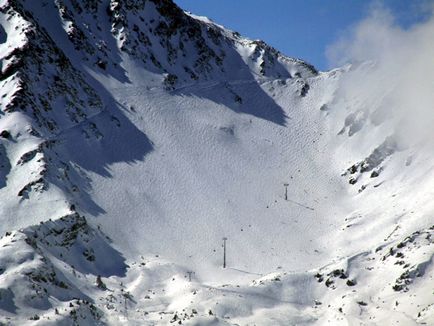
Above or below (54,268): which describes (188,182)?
above

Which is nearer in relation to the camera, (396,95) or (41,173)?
(41,173)

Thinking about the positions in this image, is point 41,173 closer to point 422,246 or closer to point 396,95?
point 422,246

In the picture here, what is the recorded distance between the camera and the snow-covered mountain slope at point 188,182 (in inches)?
2089

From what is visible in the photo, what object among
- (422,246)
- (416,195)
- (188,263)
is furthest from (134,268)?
(416,195)

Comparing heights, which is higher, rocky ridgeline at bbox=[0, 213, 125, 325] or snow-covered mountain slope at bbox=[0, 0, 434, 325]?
snow-covered mountain slope at bbox=[0, 0, 434, 325]

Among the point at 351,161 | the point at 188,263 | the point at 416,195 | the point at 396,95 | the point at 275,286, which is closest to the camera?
the point at 275,286

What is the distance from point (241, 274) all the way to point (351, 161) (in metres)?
33.6

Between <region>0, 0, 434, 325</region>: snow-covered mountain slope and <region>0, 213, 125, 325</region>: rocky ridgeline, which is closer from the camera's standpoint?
<region>0, 213, 125, 325</region>: rocky ridgeline

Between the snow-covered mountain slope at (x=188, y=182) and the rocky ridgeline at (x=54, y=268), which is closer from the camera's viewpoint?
the rocky ridgeline at (x=54, y=268)

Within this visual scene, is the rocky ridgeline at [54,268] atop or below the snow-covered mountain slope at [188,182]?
below

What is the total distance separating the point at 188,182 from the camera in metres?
76.7

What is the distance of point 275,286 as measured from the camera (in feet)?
191

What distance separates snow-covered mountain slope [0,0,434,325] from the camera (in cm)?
5306

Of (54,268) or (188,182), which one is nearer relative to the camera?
(54,268)
